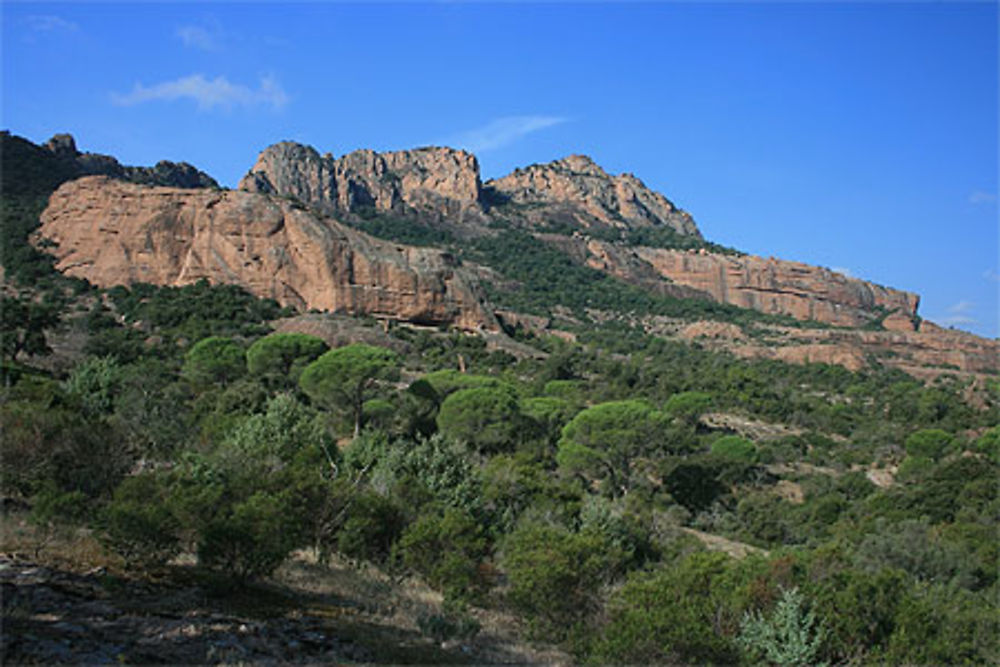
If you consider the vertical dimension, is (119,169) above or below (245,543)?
above

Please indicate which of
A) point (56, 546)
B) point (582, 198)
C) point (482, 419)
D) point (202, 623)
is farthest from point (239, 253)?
point (582, 198)

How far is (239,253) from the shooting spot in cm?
5606

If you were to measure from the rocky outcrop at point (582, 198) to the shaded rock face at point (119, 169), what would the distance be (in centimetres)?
5379

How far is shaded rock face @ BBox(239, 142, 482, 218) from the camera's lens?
125 metres

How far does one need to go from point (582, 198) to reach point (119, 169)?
269ft

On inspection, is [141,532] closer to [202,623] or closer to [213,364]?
[202,623]

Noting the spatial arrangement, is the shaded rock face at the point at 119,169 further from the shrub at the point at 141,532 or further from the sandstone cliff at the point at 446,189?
the shrub at the point at 141,532

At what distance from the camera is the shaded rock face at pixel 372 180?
125 m

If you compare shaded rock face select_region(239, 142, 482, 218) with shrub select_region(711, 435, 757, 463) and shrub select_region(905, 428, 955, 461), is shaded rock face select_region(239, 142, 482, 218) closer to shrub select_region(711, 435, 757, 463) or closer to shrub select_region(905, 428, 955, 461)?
shrub select_region(711, 435, 757, 463)

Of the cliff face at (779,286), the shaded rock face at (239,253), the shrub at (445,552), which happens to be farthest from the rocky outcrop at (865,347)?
the shrub at (445,552)

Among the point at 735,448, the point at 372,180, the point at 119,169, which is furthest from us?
the point at 372,180

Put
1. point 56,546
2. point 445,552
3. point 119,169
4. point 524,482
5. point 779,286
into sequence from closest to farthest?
1. point 56,546
2. point 445,552
3. point 524,482
4. point 119,169
5. point 779,286

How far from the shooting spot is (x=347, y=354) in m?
33.3

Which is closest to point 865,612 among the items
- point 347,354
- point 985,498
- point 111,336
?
point 985,498
